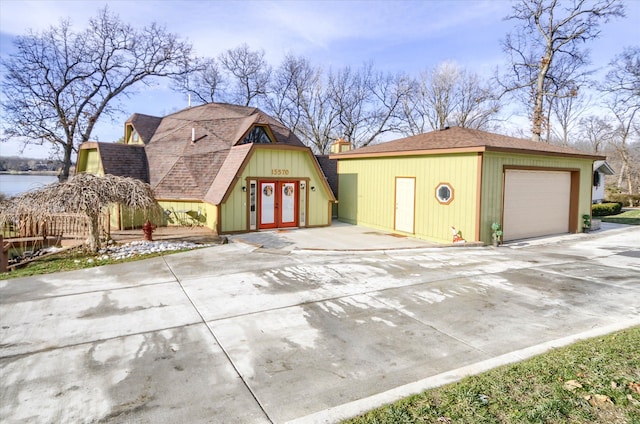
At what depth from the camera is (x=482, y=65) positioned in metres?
36.6

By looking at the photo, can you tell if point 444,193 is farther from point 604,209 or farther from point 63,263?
point 604,209

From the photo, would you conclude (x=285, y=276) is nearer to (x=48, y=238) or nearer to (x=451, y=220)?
(x=451, y=220)

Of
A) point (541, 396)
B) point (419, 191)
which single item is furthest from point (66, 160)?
point (541, 396)

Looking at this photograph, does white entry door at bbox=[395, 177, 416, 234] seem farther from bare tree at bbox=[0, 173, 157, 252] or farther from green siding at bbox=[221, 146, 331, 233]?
bare tree at bbox=[0, 173, 157, 252]

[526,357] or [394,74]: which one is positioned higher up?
[394,74]

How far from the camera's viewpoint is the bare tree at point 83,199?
33.4ft

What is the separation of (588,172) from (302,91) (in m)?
30.1

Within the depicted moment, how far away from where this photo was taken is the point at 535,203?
14125 mm

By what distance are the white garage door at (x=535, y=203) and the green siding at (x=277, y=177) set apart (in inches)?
281

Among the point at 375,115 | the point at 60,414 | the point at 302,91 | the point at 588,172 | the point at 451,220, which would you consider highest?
the point at 302,91

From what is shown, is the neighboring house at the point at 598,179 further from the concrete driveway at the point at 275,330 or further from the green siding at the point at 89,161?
the green siding at the point at 89,161

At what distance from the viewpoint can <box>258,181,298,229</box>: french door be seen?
15172 millimetres

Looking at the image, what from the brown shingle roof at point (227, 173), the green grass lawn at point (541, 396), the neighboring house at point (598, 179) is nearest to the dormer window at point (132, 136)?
the brown shingle roof at point (227, 173)

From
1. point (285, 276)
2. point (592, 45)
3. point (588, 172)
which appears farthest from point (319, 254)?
point (592, 45)
